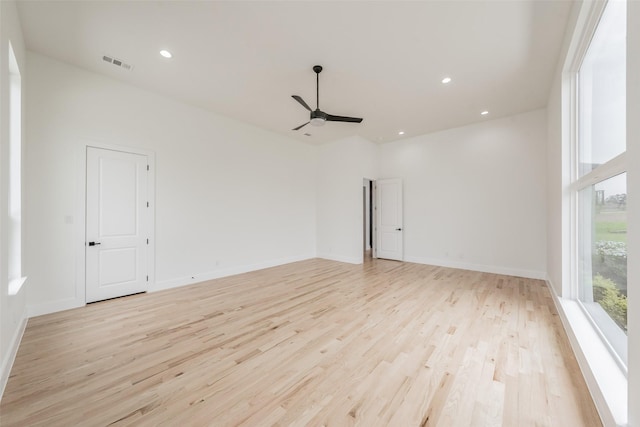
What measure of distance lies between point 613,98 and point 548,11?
1271 millimetres

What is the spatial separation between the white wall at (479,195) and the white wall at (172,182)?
9.56 ft

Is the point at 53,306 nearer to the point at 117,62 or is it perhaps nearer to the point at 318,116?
the point at 117,62

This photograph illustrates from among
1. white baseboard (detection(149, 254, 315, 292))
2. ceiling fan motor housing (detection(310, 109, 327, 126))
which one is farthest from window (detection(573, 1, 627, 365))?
white baseboard (detection(149, 254, 315, 292))

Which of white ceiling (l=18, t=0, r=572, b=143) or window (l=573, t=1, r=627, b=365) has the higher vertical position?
white ceiling (l=18, t=0, r=572, b=143)

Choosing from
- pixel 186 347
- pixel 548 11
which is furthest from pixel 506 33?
pixel 186 347

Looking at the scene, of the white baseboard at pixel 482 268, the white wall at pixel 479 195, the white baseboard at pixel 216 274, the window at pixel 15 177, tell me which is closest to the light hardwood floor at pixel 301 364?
the white baseboard at pixel 216 274

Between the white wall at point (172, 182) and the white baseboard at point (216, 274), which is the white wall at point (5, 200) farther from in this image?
the white baseboard at point (216, 274)

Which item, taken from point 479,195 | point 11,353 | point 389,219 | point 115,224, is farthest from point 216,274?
point 479,195

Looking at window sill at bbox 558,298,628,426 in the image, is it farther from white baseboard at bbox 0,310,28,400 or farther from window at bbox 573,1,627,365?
white baseboard at bbox 0,310,28,400

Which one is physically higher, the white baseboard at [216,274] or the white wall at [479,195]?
the white wall at [479,195]

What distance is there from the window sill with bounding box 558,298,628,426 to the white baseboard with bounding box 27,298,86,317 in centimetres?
544

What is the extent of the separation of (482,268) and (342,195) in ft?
12.1

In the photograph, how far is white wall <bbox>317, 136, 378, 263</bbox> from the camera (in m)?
6.41

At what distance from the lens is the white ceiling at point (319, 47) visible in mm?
2467
